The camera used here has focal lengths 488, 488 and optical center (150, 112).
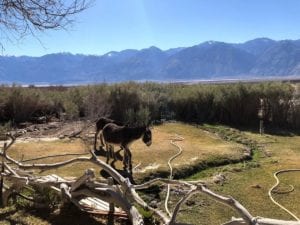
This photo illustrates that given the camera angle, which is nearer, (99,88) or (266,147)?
(266,147)

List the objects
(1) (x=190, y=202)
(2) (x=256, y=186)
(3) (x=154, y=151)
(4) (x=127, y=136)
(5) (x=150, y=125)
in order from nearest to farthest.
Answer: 1. (1) (x=190, y=202)
2. (4) (x=127, y=136)
3. (2) (x=256, y=186)
4. (3) (x=154, y=151)
5. (5) (x=150, y=125)

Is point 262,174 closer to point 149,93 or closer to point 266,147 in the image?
point 266,147

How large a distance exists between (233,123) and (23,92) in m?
9.79

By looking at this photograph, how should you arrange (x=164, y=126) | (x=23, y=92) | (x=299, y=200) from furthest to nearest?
(x=23, y=92) → (x=164, y=126) → (x=299, y=200)

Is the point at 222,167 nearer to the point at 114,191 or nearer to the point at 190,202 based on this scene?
the point at 190,202

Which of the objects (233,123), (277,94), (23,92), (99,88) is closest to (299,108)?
(277,94)

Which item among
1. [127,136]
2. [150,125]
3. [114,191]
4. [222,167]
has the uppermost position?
[114,191]

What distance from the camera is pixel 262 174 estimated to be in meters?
12.9

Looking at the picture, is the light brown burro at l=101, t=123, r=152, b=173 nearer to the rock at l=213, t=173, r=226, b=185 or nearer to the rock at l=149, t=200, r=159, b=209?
the rock at l=149, t=200, r=159, b=209

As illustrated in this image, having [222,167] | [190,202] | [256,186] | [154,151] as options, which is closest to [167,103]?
[154,151]

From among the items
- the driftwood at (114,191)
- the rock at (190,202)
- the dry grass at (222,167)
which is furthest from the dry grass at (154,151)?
the driftwood at (114,191)

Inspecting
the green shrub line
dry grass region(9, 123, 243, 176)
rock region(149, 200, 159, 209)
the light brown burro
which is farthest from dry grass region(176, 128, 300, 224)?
the green shrub line

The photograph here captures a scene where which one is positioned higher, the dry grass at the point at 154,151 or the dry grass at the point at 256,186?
the dry grass at the point at 154,151

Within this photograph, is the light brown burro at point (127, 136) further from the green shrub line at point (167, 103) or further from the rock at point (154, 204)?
the green shrub line at point (167, 103)
